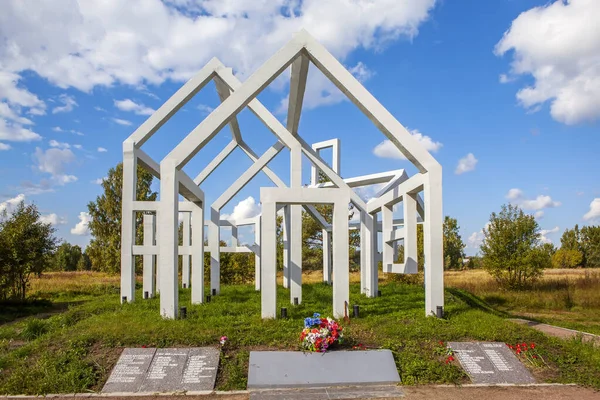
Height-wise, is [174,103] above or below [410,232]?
above

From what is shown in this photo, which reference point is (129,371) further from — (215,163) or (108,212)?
(108,212)

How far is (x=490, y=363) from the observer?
9.16m

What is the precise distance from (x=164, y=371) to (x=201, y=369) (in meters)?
0.66

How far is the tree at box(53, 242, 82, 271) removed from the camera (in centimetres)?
5873

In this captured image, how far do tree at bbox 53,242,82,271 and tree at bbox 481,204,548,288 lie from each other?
5036 centimetres

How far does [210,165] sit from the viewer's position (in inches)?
859

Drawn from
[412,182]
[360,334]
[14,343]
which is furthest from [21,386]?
[412,182]

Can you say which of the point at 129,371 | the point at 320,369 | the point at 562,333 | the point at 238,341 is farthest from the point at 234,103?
the point at 562,333

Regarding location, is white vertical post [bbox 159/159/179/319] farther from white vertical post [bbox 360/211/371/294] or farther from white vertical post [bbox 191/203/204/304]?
white vertical post [bbox 360/211/371/294]

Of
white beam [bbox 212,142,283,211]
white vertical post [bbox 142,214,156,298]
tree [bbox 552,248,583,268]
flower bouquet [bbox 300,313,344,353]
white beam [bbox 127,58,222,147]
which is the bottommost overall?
tree [bbox 552,248,583,268]

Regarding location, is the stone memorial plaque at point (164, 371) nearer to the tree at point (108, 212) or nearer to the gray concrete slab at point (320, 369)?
the gray concrete slab at point (320, 369)

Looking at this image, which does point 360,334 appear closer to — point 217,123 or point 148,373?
point 148,373

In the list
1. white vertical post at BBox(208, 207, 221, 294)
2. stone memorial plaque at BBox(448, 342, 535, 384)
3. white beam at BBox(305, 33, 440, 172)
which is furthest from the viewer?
white vertical post at BBox(208, 207, 221, 294)

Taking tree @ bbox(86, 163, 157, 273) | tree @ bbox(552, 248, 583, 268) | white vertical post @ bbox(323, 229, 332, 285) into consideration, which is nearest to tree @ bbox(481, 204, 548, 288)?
white vertical post @ bbox(323, 229, 332, 285)
